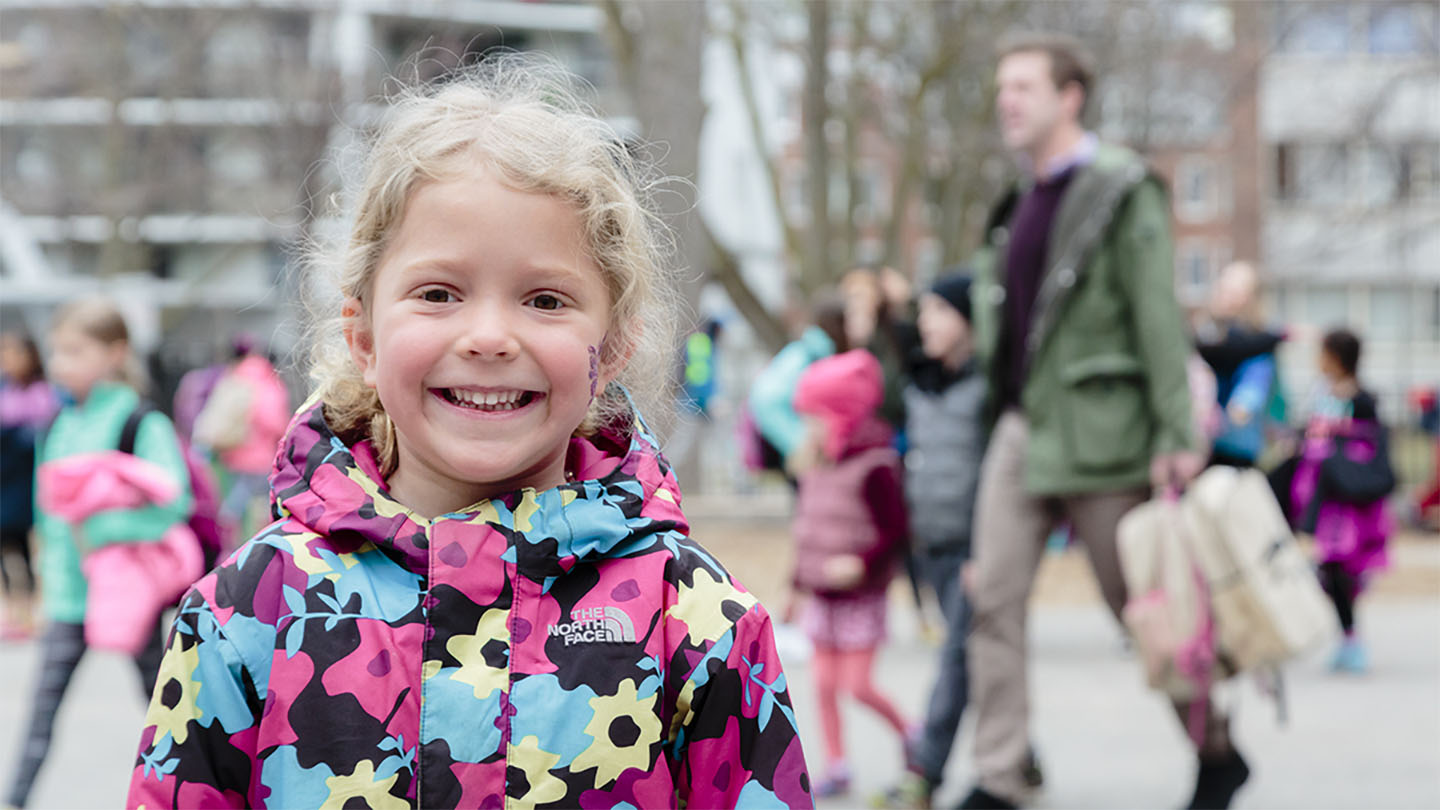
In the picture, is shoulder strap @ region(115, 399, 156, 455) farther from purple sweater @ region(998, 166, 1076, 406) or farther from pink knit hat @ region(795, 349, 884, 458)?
purple sweater @ region(998, 166, 1076, 406)

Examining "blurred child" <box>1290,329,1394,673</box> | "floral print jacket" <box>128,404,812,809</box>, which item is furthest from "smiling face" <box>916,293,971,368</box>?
"floral print jacket" <box>128,404,812,809</box>

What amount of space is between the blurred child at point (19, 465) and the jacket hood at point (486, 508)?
28.8 feet

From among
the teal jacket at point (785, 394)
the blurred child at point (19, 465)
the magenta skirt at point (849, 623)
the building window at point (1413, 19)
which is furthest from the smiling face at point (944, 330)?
the building window at point (1413, 19)

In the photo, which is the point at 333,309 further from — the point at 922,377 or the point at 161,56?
the point at 161,56

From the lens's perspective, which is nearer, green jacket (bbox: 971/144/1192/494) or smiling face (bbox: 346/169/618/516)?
smiling face (bbox: 346/169/618/516)

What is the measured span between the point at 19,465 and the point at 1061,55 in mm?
7352

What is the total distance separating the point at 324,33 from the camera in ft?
77.8

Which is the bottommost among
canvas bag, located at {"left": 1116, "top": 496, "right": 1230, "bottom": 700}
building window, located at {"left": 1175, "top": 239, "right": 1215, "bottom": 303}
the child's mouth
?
building window, located at {"left": 1175, "top": 239, "right": 1215, "bottom": 303}

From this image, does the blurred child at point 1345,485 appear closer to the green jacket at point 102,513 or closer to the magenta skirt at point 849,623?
the magenta skirt at point 849,623

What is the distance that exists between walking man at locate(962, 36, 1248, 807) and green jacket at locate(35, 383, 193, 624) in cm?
270

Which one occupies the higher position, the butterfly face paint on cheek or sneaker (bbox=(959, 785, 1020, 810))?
the butterfly face paint on cheek

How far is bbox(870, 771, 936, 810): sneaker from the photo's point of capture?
5562mm

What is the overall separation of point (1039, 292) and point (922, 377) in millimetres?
1372

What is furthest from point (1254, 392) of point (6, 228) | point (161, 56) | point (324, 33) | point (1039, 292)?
point (6, 228)
